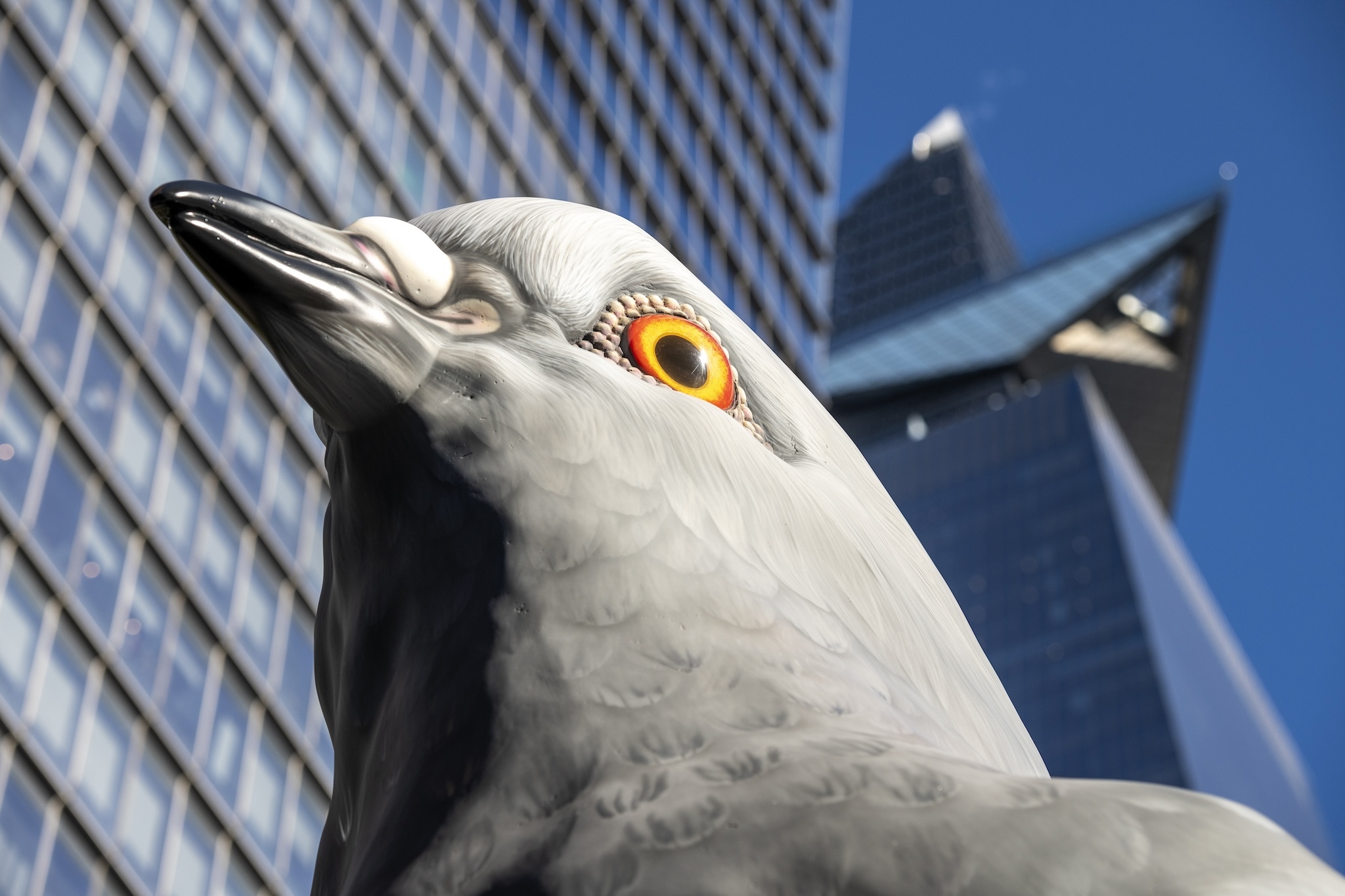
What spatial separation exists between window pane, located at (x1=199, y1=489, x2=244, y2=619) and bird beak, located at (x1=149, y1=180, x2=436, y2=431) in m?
25.1

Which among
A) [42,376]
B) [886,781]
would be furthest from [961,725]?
[42,376]

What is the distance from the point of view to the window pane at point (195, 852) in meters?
25.2

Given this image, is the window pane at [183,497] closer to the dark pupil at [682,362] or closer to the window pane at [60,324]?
the window pane at [60,324]

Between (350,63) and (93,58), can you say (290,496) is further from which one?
(350,63)

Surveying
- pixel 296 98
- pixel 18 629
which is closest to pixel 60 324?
pixel 18 629

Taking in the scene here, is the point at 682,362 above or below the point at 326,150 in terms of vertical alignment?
below

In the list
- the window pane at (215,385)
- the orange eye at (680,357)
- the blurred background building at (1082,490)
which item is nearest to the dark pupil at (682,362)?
the orange eye at (680,357)

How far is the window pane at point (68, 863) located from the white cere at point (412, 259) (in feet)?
71.5

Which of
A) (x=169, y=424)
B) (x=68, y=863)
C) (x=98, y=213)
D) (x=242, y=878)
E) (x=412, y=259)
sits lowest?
(x=242, y=878)

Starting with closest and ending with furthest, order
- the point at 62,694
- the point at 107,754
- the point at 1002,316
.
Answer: the point at 62,694 → the point at 107,754 → the point at 1002,316

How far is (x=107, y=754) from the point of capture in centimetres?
2427

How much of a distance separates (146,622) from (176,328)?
5.10 metres

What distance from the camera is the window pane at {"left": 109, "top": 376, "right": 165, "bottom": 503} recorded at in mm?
25969

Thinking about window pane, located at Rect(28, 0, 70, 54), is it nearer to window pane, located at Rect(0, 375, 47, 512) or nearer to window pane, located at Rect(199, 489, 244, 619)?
window pane, located at Rect(0, 375, 47, 512)
